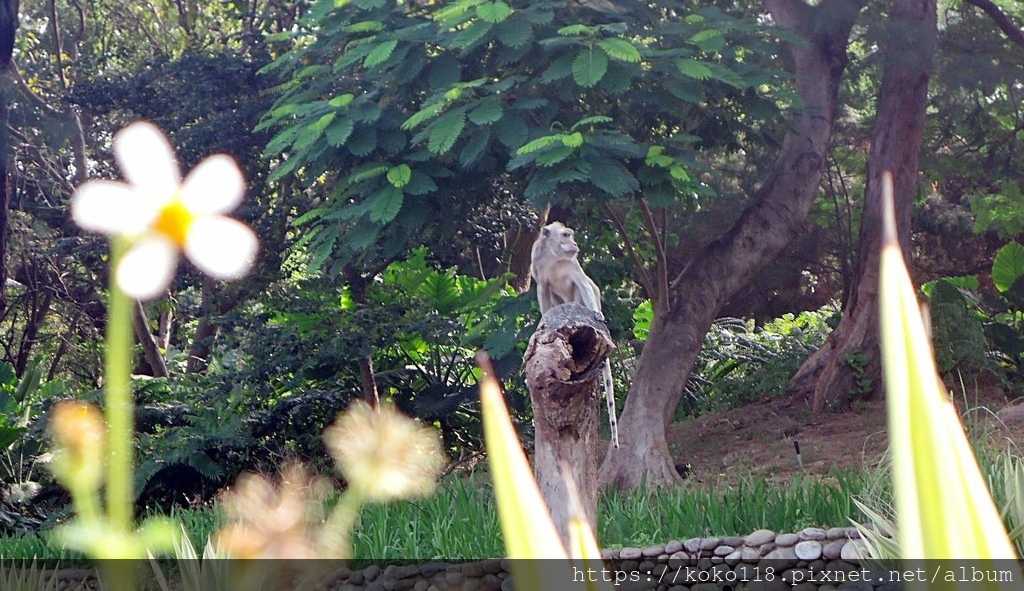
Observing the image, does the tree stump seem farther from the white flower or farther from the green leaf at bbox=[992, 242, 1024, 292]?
the green leaf at bbox=[992, 242, 1024, 292]

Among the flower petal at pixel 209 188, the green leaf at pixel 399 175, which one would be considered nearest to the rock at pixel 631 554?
the green leaf at pixel 399 175

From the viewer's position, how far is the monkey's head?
6094 millimetres

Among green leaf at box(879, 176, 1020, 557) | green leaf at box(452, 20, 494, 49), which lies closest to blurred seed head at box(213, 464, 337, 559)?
green leaf at box(452, 20, 494, 49)

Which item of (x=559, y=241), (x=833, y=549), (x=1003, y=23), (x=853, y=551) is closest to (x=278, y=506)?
(x=559, y=241)

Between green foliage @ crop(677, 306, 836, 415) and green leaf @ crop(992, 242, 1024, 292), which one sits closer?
green leaf @ crop(992, 242, 1024, 292)

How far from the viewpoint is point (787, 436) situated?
1068cm

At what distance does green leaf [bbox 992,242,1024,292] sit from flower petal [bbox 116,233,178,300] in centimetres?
1335

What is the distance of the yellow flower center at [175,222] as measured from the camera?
1057mm

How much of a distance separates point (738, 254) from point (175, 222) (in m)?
9.44

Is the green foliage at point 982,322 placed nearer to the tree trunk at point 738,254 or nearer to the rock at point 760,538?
the tree trunk at point 738,254

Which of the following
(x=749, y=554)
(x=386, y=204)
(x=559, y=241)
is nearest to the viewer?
(x=749, y=554)

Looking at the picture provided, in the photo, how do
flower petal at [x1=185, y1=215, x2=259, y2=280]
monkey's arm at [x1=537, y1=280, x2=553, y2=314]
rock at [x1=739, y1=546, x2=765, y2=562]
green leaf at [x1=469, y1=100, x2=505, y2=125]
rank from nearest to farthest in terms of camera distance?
flower petal at [x1=185, y1=215, x2=259, y2=280] → rock at [x1=739, y1=546, x2=765, y2=562] → monkey's arm at [x1=537, y1=280, x2=553, y2=314] → green leaf at [x1=469, y1=100, x2=505, y2=125]

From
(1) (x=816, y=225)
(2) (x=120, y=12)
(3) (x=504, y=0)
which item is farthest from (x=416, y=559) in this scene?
(2) (x=120, y=12)

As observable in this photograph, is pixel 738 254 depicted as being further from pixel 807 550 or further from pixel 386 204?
pixel 807 550
